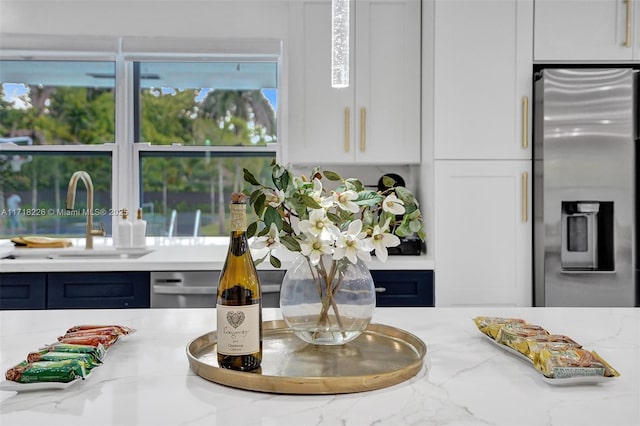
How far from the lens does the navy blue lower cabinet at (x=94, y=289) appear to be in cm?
267

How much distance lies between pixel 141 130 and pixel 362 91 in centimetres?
141

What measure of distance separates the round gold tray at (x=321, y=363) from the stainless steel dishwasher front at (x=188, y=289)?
1.36 m

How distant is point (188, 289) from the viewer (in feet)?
8.76

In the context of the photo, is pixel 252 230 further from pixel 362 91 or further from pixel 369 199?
pixel 362 91

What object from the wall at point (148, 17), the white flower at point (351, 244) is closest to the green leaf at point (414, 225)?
the white flower at point (351, 244)

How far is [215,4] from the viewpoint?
Answer: 3.30m

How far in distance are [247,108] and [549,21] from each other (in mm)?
1776

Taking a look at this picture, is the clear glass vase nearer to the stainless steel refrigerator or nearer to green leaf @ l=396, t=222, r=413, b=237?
green leaf @ l=396, t=222, r=413, b=237

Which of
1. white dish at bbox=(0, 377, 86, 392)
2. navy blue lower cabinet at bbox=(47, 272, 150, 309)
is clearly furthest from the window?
white dish at bbox=(0, 377, 86, 392)

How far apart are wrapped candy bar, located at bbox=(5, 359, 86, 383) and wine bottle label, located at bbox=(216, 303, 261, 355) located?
248 mm

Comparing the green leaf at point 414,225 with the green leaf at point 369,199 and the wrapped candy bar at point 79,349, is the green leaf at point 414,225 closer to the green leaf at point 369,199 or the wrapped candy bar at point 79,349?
the green leaf at point 369,199

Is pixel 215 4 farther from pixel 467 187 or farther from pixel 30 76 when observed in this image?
pixel 467 187

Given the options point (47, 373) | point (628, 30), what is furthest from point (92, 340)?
point (628, 30)

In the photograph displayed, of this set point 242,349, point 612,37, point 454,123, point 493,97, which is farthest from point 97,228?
point 612,37
